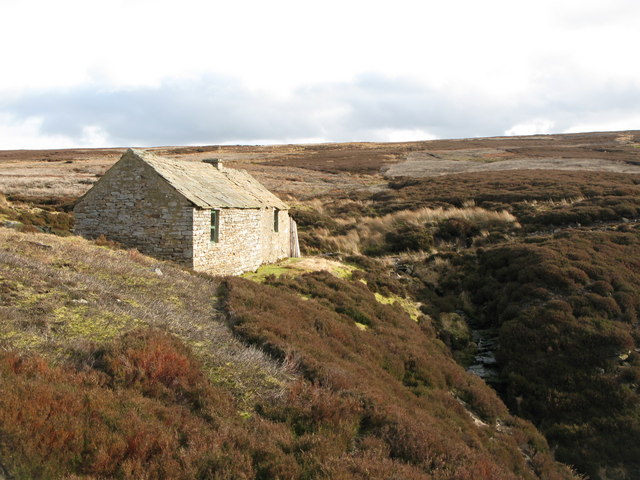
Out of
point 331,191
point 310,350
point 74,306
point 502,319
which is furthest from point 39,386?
point 331,191

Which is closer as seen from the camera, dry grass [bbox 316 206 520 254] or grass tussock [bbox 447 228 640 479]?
grass tussock [bbox 447 228 640 479]

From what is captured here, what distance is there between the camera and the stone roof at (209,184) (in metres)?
15.4

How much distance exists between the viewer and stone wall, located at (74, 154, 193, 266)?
582 inches

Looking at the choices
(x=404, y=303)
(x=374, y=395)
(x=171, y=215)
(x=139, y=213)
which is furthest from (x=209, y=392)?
(x=404, y=303)

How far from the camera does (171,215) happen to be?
14898 mm

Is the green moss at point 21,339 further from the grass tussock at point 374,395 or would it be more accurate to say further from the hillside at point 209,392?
the grass tussock at point 374,395

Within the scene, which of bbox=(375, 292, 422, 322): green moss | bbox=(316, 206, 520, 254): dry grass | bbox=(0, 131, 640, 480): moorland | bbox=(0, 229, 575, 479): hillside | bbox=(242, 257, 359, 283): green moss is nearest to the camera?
bbox=(0, 229, 575, 479): hillside

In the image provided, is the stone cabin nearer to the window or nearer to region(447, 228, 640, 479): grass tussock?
the window

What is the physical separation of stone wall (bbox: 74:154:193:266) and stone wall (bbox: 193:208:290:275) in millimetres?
531

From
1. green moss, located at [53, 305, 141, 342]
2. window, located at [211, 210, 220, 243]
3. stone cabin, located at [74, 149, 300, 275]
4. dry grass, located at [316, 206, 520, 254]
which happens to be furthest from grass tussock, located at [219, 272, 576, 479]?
dry grass, located at [316, 206, 520, 254]

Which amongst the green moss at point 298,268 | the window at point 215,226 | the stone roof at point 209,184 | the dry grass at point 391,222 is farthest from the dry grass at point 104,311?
the dry grass at point 391,222

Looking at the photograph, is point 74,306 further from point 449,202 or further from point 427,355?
point 449,202

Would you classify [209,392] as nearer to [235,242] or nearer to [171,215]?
[171,215]

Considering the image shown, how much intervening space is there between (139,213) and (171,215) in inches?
57.8
